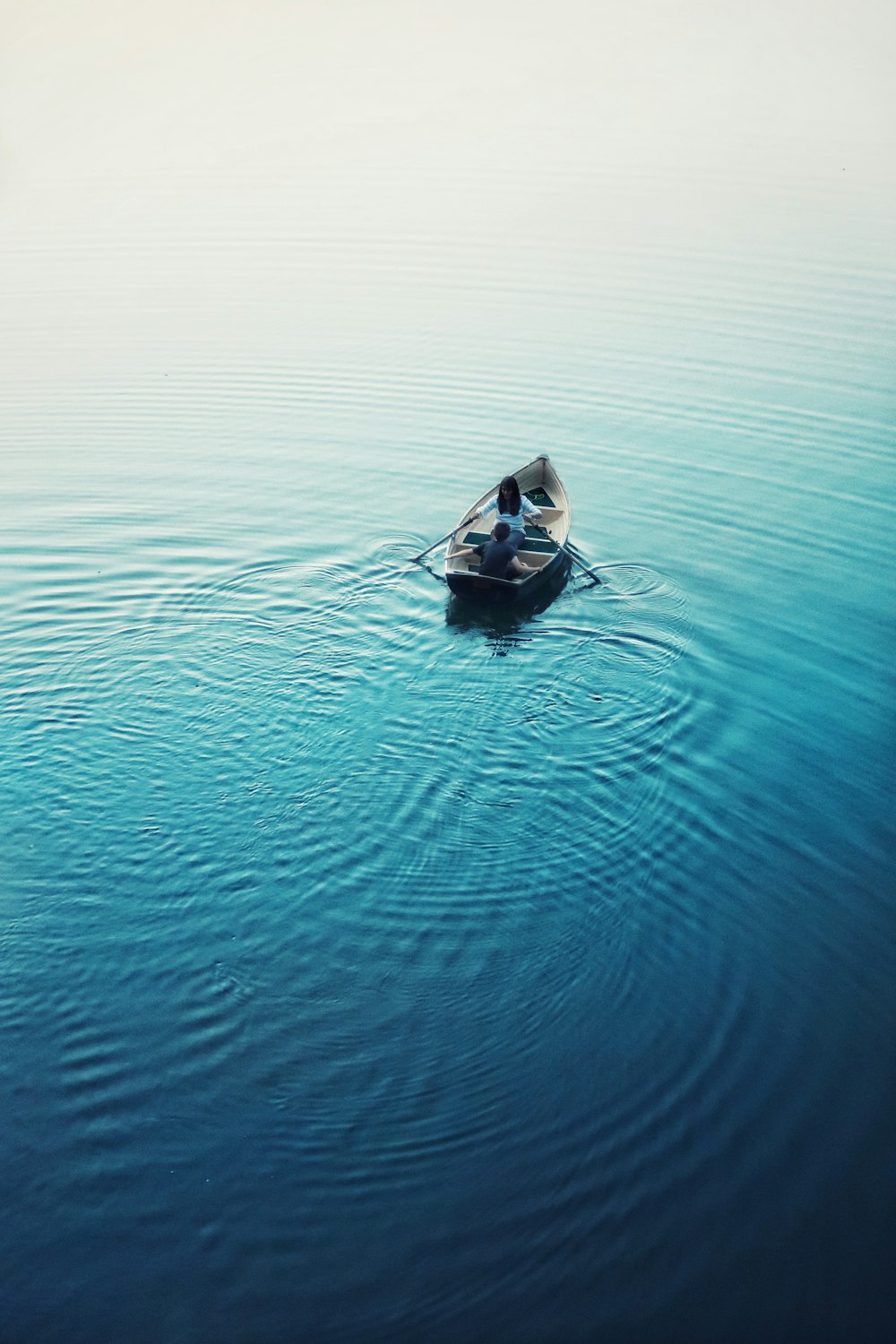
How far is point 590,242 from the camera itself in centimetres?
3181

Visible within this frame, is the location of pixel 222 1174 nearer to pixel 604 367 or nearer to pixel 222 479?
pixel 222 479

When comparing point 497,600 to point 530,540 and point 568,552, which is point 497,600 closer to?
point 530,540

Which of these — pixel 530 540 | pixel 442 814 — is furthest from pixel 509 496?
pixel 442 814

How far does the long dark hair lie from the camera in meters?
17.1

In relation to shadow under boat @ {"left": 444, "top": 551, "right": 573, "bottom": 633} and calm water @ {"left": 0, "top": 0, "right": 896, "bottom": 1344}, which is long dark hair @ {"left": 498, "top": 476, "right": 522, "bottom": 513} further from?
calm water @ {"left": 0, "top": 0, "right": 896, "bottom": 1344}

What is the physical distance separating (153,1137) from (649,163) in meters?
34.7

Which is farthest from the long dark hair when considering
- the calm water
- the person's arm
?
the calm water

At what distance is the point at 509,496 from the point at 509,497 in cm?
2

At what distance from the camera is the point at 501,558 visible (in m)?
15.9

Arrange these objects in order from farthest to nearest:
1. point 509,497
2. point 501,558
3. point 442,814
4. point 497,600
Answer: point 509,497 → point 497,600 → point 501,558 → point 442,814

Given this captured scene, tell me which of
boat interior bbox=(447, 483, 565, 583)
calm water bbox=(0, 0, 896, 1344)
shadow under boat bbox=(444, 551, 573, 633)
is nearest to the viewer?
calm water bbox=(0, 0, 896, 1344)

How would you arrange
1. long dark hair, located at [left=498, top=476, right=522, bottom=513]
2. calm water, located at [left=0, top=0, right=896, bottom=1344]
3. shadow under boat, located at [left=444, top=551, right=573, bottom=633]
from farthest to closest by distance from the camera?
long dark hair, located at [left=498, top=476, right=522, bottom=513]
shadow under boat, located at [left=444, top=551, right=573, bottom=633]
calm water, located at [left=0, top=0, right=896, bottom=1344]

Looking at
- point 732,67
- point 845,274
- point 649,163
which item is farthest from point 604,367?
point 732,67

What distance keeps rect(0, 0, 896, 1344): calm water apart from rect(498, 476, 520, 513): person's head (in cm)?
137
